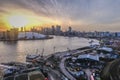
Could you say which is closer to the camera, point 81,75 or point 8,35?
point 81,75

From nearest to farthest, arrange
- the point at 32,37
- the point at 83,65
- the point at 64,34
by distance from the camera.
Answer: the point at 83,65 < the point at 32,37 < the point at 64,34

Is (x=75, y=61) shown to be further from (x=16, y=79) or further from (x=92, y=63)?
(x=16, y=79)

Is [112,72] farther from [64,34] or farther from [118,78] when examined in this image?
[64,34]

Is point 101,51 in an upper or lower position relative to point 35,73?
lower

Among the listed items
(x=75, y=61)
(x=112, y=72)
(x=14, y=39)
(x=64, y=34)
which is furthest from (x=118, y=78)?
(x=64, y=34)

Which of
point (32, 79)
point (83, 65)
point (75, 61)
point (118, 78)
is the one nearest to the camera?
point (32, 79)

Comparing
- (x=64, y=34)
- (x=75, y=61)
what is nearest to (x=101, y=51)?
(x=75, y=61)

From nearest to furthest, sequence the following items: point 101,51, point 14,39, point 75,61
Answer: point 75,61 → point 101,51 → point 14,39

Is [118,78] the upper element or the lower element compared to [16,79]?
lower

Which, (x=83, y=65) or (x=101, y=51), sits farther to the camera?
(x=101, y=51)
